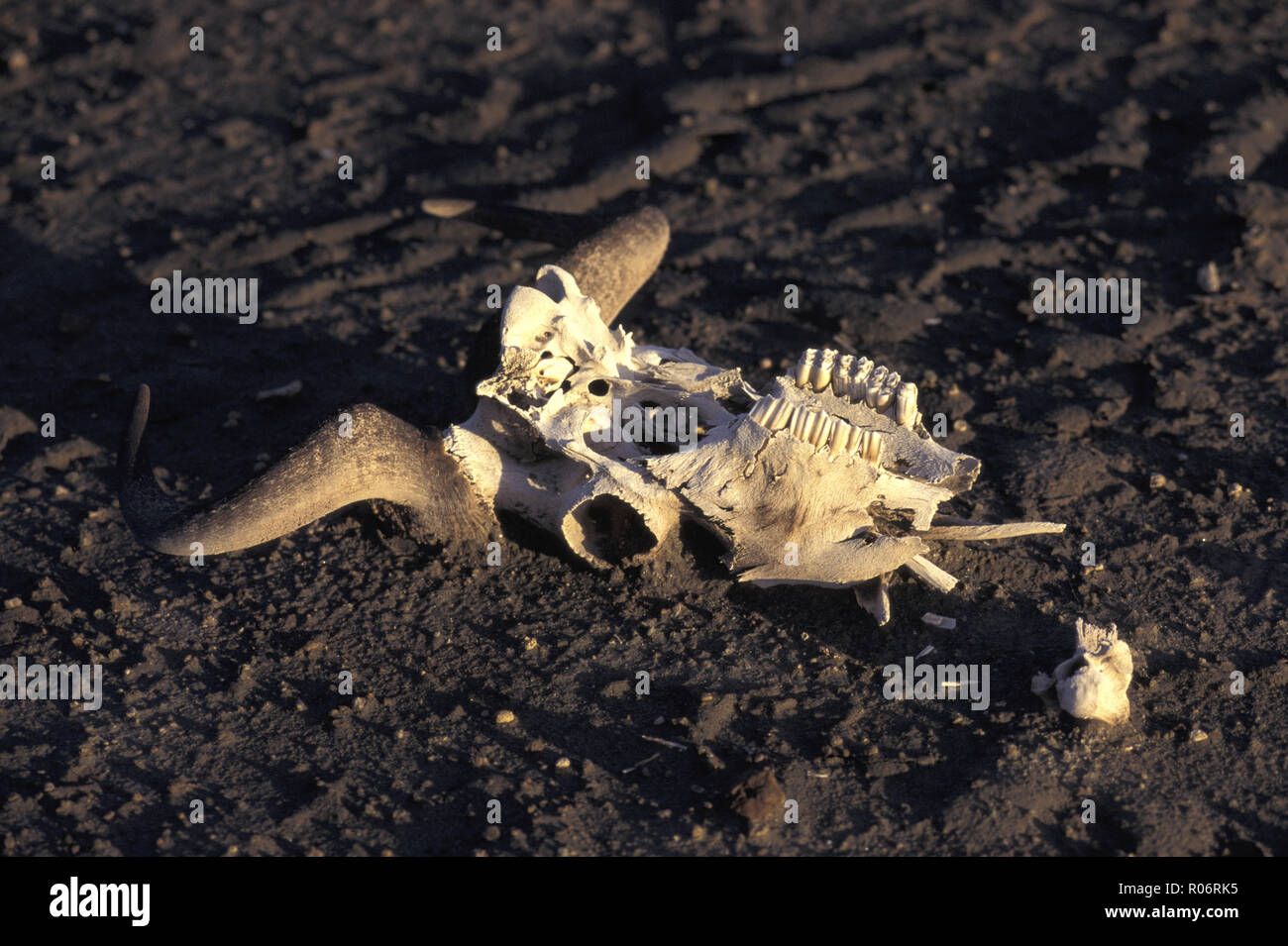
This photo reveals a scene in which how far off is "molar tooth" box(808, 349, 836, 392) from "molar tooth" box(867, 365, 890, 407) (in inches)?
5.8

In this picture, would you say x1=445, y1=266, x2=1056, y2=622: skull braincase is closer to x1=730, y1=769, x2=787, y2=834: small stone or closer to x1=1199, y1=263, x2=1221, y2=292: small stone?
x1=730, y1=769, x2=787, y2=834: small stone

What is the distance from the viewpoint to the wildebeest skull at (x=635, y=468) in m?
4.75

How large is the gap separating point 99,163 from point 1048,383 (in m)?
6.04

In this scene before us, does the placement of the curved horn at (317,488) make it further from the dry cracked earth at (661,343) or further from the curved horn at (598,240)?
the curved horn at (598,240)

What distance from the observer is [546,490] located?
17.0 ft

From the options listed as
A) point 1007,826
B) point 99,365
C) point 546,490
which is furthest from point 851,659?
point 99,365

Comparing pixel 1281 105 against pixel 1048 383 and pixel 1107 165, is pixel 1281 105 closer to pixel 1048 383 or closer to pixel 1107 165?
pixel 1107 165

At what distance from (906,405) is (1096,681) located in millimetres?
1145

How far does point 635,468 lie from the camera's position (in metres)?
4.90

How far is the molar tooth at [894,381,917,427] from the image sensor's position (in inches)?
189
